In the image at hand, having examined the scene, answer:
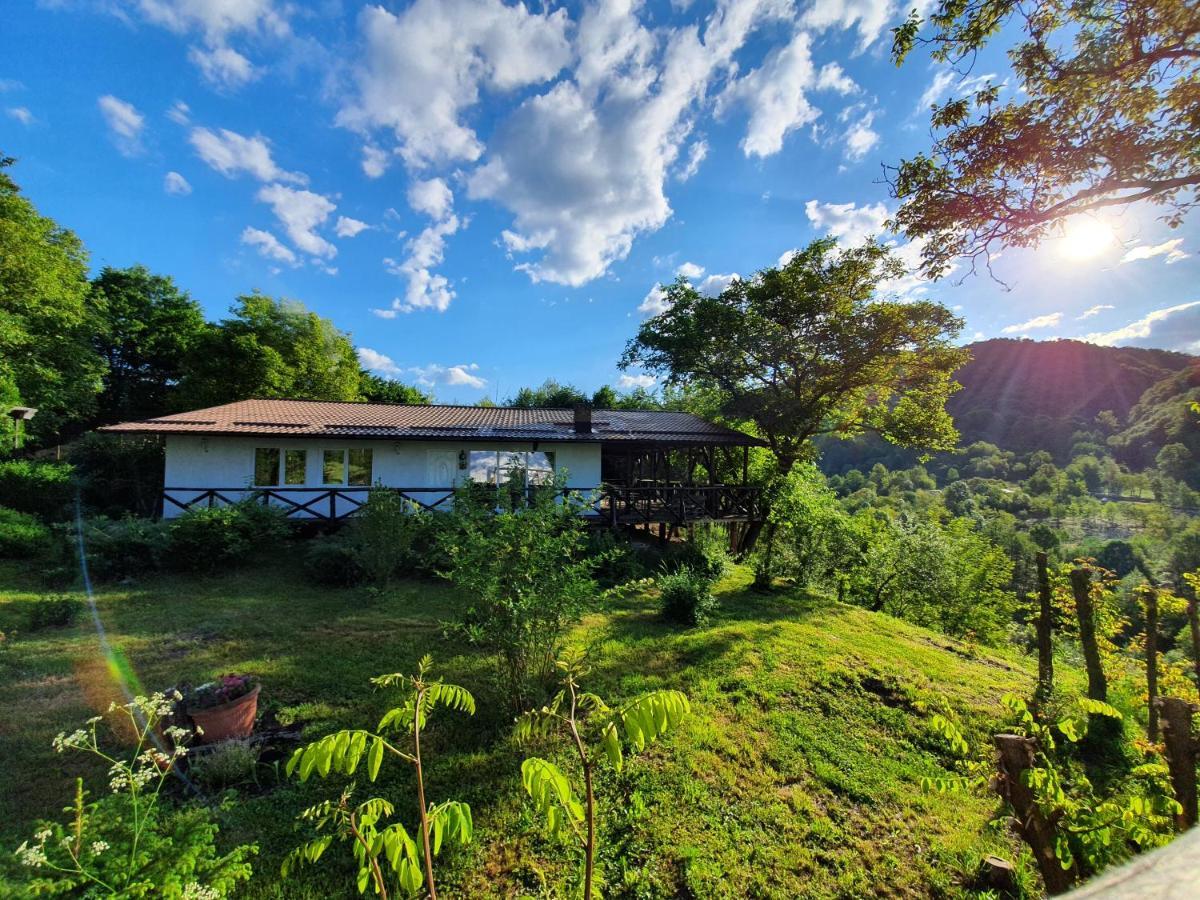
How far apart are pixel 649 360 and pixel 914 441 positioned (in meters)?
8.49

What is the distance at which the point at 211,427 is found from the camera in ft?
37.6

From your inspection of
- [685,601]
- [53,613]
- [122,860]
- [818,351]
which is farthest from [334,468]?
[818,351]

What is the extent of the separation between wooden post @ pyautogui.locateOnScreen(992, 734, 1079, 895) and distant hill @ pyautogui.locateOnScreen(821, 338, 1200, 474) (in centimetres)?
5080

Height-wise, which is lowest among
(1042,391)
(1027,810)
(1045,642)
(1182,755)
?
(1045,642)

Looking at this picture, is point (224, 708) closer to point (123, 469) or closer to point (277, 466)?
point (277, 466)

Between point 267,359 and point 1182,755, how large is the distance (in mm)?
26957

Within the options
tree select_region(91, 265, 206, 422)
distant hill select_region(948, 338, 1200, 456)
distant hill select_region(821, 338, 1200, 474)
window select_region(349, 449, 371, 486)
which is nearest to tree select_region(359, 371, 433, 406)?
tree select_region(91, 265, 206, 422)

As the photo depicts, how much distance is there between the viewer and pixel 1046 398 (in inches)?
2320

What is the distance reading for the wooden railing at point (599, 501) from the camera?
11547mm

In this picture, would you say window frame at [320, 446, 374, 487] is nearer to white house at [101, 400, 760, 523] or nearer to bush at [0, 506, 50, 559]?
white house at [101, 400, 760, 523]

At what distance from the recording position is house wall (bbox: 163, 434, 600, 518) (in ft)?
38.6

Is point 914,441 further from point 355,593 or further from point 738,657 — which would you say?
point 355,593

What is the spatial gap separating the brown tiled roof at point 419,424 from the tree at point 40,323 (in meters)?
6.51

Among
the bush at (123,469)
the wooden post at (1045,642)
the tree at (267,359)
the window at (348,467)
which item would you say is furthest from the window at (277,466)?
the wooden post at (1045,642)
